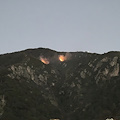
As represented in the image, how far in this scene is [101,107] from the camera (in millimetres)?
173000

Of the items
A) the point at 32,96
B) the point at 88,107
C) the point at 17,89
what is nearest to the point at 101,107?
the point at 88,107

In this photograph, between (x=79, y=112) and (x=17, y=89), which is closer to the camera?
(x=79, y=112)

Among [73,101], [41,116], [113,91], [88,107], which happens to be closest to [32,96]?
[41,116]

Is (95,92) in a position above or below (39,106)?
above

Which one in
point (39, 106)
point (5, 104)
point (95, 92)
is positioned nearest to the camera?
point (5, 104)

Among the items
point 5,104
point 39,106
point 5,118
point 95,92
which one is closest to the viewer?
point 5,118

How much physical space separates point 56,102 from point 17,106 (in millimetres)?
41413

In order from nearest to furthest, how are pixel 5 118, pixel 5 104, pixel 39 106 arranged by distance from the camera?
pixel 5 118 < pixel 5 104 < pixel 39 106

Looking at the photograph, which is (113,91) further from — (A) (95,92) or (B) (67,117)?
(B) (67,117)

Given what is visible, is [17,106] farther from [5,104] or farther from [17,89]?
[17,89]

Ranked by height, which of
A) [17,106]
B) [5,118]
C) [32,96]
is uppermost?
[32,96]

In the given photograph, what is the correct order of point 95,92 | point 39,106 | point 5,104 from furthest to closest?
point 95,92 < point 39,106 < point 5,104

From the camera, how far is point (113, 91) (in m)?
185

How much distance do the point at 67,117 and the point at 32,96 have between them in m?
38.0
